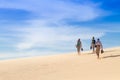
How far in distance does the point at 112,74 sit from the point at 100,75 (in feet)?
2.14

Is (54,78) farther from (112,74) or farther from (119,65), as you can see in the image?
(119,65)

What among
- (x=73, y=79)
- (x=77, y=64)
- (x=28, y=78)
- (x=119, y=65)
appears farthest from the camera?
(x=77, y=64)

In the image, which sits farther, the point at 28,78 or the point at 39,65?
the point at 39,65

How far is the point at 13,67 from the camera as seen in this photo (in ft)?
89.5

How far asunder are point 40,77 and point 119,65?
5.06 meters

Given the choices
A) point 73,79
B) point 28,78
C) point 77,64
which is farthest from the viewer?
point 77,64

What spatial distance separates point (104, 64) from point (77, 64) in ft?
6.88

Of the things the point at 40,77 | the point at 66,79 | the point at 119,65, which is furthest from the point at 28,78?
the point at 119,65

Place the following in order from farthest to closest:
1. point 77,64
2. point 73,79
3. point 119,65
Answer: point 77,64 < point 119,65 < point 73,79

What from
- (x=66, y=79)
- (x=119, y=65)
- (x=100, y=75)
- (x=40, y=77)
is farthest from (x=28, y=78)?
(x=119, y=65)

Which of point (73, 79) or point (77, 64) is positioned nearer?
point (73, 79)

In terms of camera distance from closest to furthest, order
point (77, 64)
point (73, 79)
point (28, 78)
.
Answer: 1. point (73, 79)
2. point (28, 78)
3. point (77, 64)

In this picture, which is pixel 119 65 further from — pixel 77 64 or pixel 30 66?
pixel 30 66

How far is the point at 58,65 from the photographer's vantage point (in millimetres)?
26281
